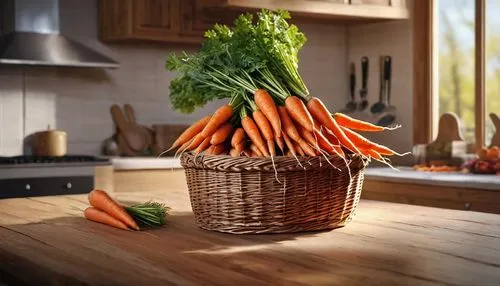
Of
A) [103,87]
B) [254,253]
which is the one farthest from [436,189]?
[254,253]

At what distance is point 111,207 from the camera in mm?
2078

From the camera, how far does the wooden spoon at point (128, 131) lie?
16.9 ft

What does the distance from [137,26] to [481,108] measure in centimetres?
214

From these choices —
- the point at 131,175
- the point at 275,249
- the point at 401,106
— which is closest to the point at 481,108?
the point at 401,106

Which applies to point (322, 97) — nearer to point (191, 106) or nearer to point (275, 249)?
point (191, 106)

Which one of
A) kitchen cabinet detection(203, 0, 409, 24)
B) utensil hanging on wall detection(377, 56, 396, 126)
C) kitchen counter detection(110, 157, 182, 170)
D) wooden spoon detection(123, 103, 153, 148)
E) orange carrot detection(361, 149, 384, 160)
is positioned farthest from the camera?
utensil hanging on wall detection(377, 56, 396, 126)

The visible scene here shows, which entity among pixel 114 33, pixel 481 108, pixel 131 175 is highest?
pixel 114 33

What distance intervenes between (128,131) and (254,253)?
11.8ft

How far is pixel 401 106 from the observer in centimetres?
548

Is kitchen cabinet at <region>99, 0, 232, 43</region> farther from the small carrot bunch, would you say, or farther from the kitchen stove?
the small carrot bunch

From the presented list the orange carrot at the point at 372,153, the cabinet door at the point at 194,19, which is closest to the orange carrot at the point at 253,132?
the orange carrot at the point at 372,153

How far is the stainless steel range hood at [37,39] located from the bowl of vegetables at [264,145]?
278 centimetres

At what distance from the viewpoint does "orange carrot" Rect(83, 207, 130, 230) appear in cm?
204

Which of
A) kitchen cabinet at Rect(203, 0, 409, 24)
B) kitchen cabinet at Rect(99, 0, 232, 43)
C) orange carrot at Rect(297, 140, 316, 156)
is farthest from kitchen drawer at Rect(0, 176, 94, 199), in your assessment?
orange carrot at Rect(297, 140, 316, 156)
